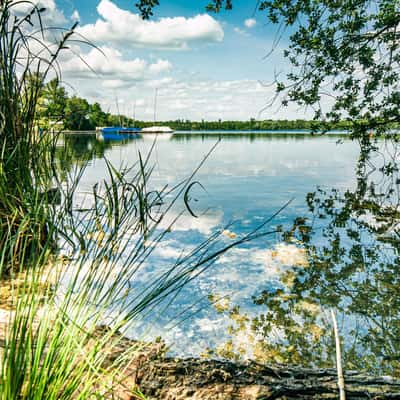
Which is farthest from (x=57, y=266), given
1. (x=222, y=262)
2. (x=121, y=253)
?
(x=222, y=262)

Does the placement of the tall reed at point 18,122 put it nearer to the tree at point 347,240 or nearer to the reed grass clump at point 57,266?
the reed grass clump at point 57,266

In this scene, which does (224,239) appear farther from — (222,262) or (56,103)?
(56,103)

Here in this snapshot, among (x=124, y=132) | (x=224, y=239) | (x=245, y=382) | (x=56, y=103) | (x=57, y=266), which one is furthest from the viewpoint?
(x=224, y=239)

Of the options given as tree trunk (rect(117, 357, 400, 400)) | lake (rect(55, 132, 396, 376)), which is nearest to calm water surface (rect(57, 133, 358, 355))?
lake (rect(55, 132, 396, 376))

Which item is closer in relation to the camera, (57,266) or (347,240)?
(57,266)

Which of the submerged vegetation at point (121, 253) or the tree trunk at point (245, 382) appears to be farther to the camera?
the tree trunk at point (245, 382)

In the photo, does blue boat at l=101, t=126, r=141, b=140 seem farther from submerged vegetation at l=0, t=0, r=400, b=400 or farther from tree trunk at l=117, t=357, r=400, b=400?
tree trunk at l=117, t=357, r=400, b=400

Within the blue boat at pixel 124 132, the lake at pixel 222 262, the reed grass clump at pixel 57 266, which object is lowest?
the lake at pixel 222 262

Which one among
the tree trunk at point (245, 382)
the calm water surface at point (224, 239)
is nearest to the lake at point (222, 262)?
the calm water surface at point (224, 239)

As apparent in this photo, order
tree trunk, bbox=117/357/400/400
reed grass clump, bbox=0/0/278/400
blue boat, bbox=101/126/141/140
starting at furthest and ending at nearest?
blue boat, bbox=101/126/141/140 → tree trunk, bbox=117/357/400/400 → reed grass clump, bbox=0/0/278/400

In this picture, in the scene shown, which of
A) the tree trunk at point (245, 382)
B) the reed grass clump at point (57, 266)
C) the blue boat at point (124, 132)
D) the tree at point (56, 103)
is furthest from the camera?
the tree at point (56, 103)

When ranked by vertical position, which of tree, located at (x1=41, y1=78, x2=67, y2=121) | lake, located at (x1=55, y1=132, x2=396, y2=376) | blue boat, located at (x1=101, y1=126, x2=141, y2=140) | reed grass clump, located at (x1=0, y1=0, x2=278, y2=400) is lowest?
lake, located at (x1=55, y1=132, x2=396, y2=376)

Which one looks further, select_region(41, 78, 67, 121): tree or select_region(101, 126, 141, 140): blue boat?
select_region(41, 78, 67, 121): tree

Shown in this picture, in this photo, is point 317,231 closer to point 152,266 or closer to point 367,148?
→ point 367,148
